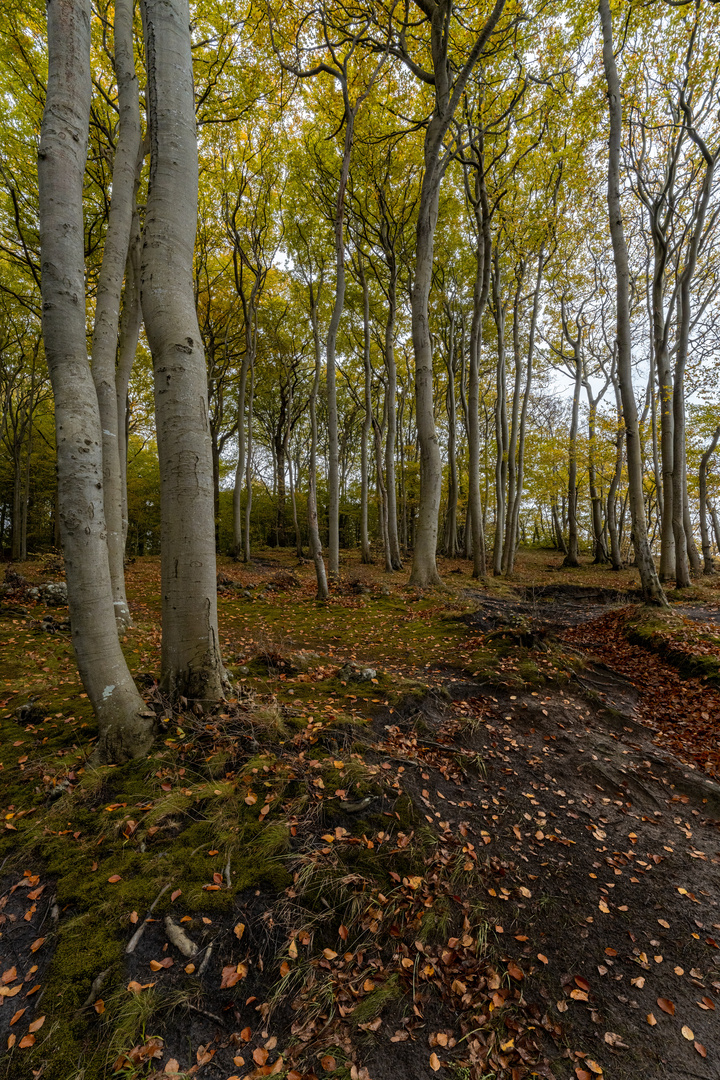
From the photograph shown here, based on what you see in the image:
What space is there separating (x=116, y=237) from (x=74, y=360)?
445cm

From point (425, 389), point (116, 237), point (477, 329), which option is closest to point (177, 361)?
point (116, 237)

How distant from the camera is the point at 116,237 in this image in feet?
18.4

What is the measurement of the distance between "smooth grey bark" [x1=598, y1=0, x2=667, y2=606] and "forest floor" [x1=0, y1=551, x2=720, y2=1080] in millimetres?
3941

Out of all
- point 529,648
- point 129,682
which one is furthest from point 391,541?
point 129,682

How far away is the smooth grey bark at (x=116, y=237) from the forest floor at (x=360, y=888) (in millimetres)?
3358

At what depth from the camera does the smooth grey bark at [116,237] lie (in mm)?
5391

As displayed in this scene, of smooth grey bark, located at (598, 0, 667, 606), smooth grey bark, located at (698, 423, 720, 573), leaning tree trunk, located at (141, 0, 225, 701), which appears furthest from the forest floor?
smooth grey bark, located at (698, 423, 720, 573)

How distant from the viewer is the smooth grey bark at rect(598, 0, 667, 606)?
7.66 metres

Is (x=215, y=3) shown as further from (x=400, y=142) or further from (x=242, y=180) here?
(x=400, y=142)

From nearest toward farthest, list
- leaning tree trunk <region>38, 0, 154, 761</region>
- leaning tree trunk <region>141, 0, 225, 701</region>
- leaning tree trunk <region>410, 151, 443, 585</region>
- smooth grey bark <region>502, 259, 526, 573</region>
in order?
leaning tree trunk <region>38, 0, 154, 761</region> < leaning tree trunk <region>141, 0, 225, 701</region> < leaning tree trunk <region>410, 151, 443, 585</region> < smooth grey bark <region>502, 259, 526, 573</region>

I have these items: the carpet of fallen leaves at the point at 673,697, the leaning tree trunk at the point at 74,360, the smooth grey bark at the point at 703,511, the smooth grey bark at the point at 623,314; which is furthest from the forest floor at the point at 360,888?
the smooth grey bark at the point at 703,511

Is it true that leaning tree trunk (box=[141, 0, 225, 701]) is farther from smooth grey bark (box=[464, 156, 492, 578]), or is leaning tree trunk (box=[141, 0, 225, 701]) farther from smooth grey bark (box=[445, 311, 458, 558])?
smooth grey bark (box=[445, 311, 458, 558])

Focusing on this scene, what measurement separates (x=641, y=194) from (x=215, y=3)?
35.7 feet

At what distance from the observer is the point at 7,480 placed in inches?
750
